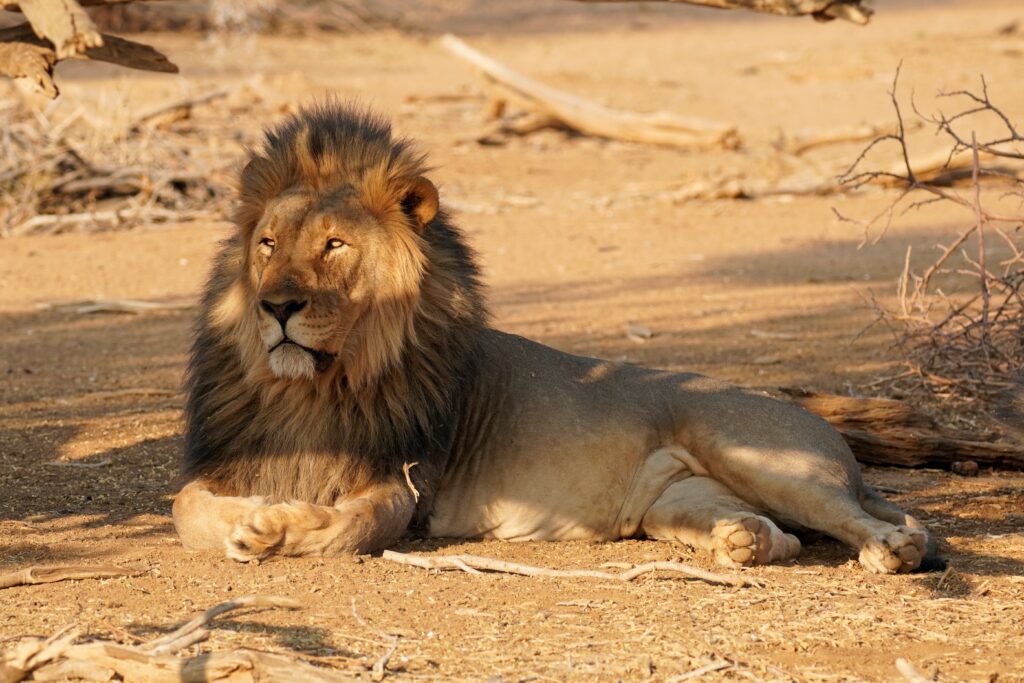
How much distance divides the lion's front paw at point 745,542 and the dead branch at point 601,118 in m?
11.1

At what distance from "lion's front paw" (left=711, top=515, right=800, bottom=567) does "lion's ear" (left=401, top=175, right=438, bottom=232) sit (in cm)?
136

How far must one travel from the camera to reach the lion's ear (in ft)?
15.6

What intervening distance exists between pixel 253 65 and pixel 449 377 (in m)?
15.7

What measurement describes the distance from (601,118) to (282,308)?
11658 millimetres

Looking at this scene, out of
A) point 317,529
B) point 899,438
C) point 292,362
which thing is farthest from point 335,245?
point 899,438

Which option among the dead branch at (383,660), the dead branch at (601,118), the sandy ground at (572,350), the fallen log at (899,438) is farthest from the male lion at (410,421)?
the dead branch at (601,118)

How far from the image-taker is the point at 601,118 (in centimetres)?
1570

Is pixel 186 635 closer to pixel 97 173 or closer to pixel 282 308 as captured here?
pixel 282 308

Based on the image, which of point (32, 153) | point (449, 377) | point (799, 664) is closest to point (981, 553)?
Result: point (799, 664)

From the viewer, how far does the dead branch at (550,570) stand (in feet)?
14.3

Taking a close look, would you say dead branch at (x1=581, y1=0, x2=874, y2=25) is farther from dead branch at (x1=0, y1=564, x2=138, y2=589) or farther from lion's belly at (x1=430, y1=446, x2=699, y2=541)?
dead branch at (x1=0, y1=564, x2=138, y2=589)

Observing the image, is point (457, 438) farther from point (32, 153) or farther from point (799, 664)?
point (32, 153)

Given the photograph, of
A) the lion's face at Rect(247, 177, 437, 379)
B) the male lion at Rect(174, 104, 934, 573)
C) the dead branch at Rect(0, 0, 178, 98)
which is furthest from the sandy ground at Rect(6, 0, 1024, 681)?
the dead branch at Rect(0, 0, 178, 98)

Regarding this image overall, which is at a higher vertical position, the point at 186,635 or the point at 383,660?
the point at 186,635
